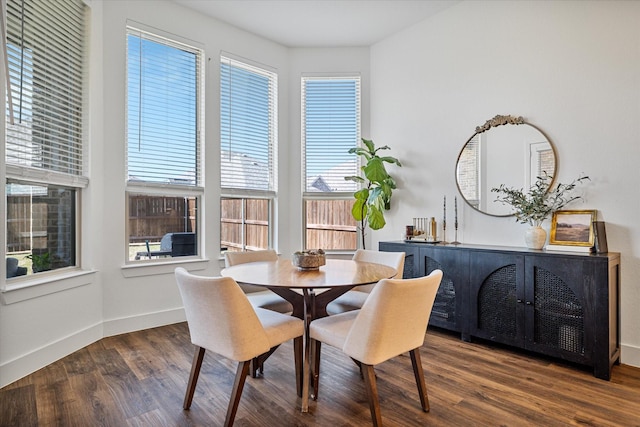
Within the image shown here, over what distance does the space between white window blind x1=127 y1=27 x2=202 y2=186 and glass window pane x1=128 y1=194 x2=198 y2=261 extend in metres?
0.21

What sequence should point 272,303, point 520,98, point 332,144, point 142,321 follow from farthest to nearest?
point 332,144 → point 142,321 → point 520,98 → point 272,303

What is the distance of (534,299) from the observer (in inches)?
110

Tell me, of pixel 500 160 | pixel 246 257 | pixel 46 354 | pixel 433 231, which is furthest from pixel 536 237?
pixel 46 354

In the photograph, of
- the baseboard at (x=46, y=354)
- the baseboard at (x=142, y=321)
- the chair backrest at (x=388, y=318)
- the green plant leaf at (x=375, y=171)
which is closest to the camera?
the chair backrest at (x=388, y=318)

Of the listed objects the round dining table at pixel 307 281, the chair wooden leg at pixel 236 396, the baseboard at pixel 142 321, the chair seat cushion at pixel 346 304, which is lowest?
the baseboard at pixel 142 321

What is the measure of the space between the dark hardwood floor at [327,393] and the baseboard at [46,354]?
0.05 meters

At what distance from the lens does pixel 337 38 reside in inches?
175

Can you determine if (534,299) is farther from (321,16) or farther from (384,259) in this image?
(321,16)

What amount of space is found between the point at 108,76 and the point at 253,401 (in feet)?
9.99

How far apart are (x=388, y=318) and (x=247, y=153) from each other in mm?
3133

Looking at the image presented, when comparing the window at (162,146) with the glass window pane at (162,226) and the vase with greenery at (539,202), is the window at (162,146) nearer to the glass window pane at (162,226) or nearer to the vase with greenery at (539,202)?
the glass window pane at (162,226)

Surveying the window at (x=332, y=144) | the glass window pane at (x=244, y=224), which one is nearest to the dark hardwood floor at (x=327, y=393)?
the glass window pane at (x=244, y=224)

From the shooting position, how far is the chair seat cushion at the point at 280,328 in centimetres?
200

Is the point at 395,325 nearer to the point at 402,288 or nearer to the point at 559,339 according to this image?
the point at 402,288
